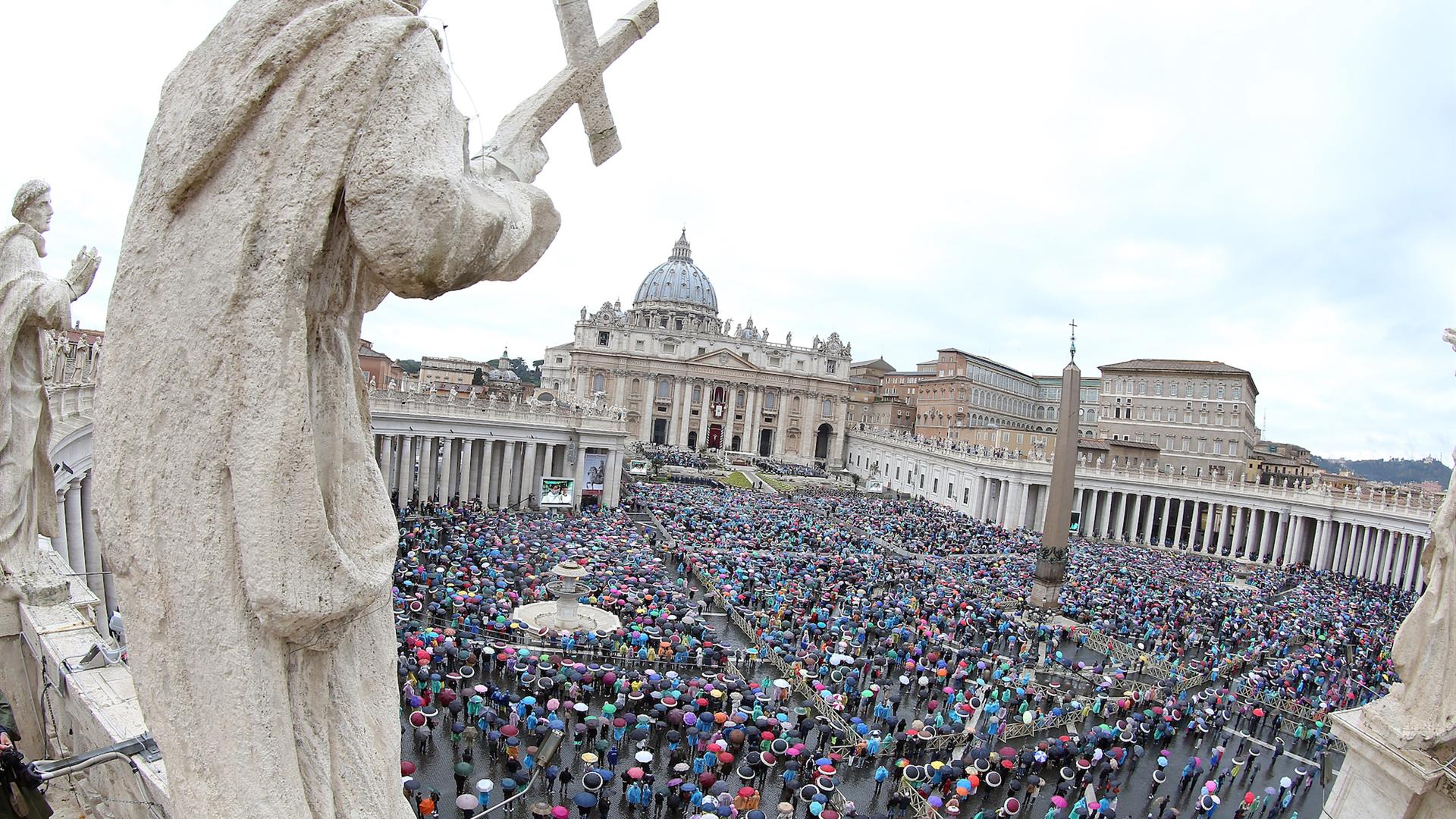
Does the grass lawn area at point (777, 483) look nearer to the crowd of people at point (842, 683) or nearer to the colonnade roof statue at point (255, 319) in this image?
the crowd of people at point (842, 683)

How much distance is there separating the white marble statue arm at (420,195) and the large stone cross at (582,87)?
449mm

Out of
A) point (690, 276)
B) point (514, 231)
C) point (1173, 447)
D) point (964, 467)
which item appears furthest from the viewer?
point (690, 276)

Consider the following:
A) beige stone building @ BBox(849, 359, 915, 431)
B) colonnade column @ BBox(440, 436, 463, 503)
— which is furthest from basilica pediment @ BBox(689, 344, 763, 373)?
colonnade column @ BBox(440, 436, 463, 503)

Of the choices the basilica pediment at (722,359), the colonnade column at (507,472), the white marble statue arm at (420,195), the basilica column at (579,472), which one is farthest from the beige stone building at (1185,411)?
the white marble statue arm at (420,195)

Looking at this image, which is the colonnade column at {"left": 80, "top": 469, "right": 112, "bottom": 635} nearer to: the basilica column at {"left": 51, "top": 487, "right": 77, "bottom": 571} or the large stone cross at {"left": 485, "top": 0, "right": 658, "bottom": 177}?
the basilica column at {"left": 51, "top": 487, "right": 77, "bottom": 571}

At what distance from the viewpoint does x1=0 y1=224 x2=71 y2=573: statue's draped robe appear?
466 centimetres

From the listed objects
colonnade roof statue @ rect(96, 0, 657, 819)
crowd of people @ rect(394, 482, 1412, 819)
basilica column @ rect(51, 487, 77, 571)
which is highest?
colonnade roof statue @ rect(96, 0, 657, 819)

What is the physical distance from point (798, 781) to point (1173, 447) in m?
65.5

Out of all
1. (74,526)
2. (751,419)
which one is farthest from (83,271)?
(751,419)

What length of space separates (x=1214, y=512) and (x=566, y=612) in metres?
52.7

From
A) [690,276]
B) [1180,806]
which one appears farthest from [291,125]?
[690,276]

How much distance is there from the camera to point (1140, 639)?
2453 cm

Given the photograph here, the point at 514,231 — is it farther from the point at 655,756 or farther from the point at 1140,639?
the point at 1140,639

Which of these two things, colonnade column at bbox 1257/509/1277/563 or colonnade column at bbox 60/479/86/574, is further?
colonnade column at bbox 1257/509/1277/563
